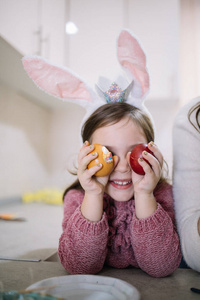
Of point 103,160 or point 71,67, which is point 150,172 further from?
point 71,67

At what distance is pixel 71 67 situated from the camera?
2031mm

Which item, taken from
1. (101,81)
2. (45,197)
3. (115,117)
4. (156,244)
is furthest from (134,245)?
(45,197)

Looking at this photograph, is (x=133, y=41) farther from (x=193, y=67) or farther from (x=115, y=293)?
(x=193, y=67)

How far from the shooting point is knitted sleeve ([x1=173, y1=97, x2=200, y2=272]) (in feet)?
2.11

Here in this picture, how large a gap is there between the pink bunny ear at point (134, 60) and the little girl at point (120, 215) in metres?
0.10

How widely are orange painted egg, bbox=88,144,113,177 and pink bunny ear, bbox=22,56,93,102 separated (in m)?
0.26

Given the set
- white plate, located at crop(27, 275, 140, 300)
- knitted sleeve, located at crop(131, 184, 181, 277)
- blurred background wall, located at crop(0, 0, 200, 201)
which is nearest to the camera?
white plate, located at crop(27, 275, 140, 300)

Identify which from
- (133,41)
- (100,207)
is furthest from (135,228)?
(133,41)

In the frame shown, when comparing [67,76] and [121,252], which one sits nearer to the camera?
[121,252]

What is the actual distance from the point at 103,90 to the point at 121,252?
0.51m

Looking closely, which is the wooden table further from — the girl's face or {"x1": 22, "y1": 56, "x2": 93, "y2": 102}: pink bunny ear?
{"x1": 22, "y1": 56, "x2": 93, "y2": 102}: pink bunny ear

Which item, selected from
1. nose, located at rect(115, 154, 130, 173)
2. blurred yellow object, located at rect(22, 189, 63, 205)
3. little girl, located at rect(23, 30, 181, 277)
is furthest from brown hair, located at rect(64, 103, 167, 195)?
blurred yellow object, located at rect(22, 189, 63, 205)

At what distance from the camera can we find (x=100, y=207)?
26.5 inches

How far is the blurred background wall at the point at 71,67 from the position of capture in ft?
5.79
